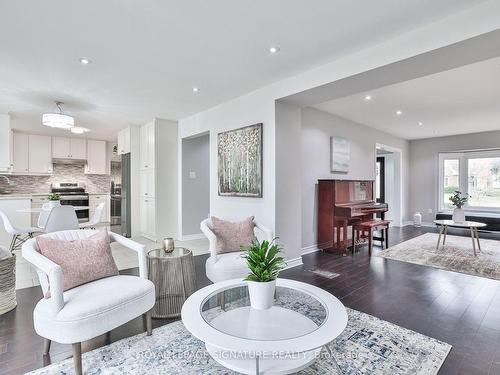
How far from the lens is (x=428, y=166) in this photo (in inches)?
308

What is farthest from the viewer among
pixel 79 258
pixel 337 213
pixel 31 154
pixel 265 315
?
pixel 31 154

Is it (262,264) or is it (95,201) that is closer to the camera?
(262,264)

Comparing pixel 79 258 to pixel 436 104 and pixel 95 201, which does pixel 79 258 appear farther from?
pixel 95 201

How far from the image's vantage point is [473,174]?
7250 mm

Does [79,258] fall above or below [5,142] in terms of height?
below

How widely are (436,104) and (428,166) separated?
3731mm

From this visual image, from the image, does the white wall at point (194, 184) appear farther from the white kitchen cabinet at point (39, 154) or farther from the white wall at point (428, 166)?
the white wall at point (428, 166)

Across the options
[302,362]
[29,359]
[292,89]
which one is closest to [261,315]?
[302,362]

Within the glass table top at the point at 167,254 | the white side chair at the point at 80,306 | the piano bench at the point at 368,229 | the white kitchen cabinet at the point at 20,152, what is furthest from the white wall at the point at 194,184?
the white kitchen cabinet at the point at 20,152

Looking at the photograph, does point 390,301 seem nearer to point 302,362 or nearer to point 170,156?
point 302,362

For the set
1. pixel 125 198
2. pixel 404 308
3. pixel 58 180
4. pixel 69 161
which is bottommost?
pixel 404 308

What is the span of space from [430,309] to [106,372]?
8.94 ft

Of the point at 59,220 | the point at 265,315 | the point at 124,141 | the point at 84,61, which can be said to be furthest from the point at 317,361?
the point at 124,141

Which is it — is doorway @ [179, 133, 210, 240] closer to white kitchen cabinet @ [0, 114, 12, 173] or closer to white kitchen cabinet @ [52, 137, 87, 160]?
white kitchen cabinet @ [0, 114, 12, 173]
